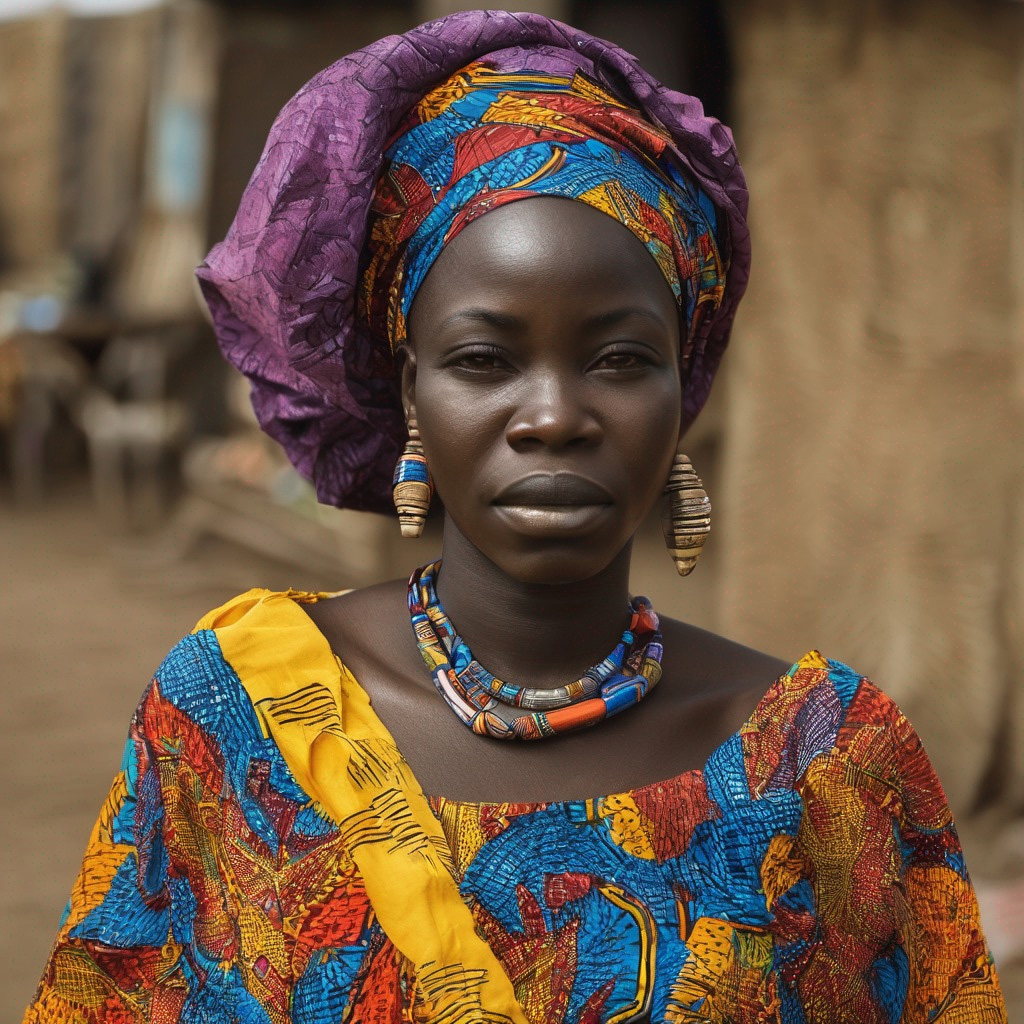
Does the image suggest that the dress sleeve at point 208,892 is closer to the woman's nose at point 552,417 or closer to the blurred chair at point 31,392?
the woman's nose at point 552,417

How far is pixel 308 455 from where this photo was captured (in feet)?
6.68

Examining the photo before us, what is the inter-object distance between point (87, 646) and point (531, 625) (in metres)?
5.64

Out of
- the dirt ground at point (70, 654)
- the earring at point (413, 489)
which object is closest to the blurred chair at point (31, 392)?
the dirt ground at point (70, 654)

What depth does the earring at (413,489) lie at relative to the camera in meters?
1.72

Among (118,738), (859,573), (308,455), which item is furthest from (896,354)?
(118,738)

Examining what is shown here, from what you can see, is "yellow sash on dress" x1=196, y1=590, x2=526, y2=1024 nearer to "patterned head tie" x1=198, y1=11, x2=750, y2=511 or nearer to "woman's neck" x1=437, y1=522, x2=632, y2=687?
"woman's neck" x1=437, y1=522, x2=632, y2=687

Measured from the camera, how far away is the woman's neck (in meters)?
1.75

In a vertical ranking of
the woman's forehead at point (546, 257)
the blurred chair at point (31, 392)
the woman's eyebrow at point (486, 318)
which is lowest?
the blurred chair at point (31, 392)

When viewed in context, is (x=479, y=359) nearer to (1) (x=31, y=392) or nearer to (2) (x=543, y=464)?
(2) (x=543, y=464)

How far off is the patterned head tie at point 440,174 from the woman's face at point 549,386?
0.16ft

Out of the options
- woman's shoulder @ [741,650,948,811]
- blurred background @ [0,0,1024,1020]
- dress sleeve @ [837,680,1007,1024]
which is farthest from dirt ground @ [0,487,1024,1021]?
woman's shoulder @ [741,650,948,811]

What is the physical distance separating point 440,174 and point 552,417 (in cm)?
35

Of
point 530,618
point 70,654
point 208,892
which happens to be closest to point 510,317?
point 530,618

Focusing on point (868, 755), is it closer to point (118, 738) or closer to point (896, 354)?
point (896, 354)
